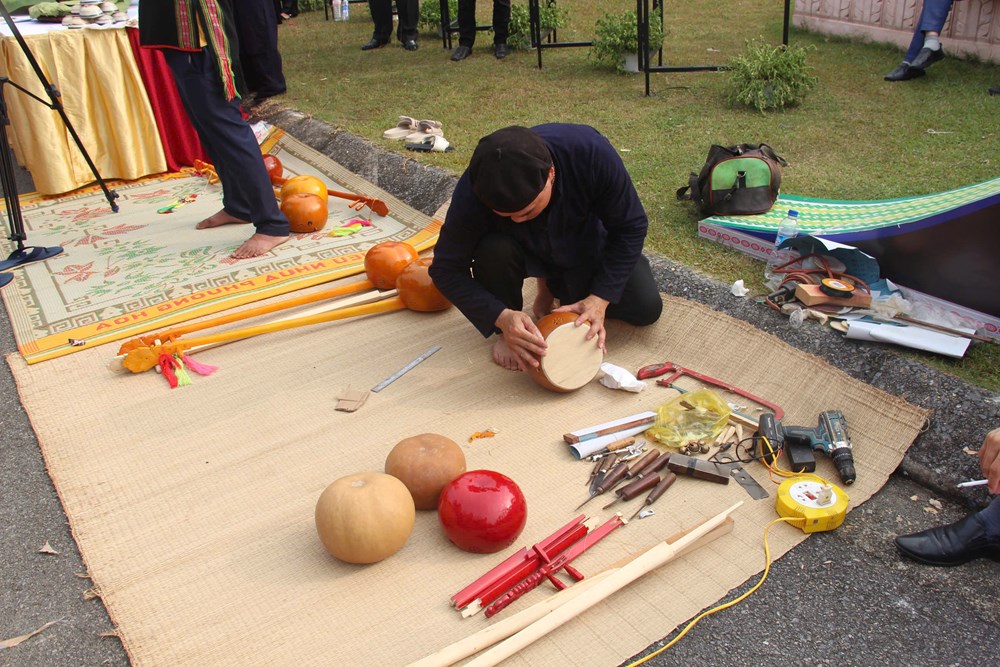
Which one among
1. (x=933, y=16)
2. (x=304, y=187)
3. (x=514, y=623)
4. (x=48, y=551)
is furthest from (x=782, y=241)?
(x=933, y=16)

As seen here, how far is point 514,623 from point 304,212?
3310 mm

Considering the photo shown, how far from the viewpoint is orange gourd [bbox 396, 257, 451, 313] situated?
3738 mm

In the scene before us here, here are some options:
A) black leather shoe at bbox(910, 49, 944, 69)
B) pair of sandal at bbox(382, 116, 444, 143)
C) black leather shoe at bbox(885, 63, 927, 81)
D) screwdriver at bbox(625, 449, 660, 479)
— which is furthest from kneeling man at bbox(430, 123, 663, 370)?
black leather shoe at bbox(910, 49, 944, 69)

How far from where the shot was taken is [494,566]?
2.31 m

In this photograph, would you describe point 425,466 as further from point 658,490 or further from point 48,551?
point 48,551

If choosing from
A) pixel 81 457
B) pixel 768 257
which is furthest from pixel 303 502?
pixel 768 257

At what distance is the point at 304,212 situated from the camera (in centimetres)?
476

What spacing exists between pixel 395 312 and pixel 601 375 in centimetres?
119

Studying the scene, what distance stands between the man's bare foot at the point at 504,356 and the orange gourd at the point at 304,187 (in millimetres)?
2167

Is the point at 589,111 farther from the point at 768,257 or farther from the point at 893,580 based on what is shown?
the point at 893,580

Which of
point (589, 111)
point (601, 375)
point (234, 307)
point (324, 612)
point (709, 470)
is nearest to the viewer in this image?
point (324, 612)

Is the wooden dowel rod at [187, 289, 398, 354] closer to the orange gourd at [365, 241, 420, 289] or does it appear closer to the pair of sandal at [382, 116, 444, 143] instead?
the orange gourd at [365, 241, 420, 289]

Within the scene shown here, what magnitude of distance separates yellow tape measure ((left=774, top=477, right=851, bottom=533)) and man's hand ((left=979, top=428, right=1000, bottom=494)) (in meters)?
0.43

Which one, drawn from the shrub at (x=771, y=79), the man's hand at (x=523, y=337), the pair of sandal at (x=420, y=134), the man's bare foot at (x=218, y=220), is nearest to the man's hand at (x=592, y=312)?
the man's hand at (x=523, y=337)
